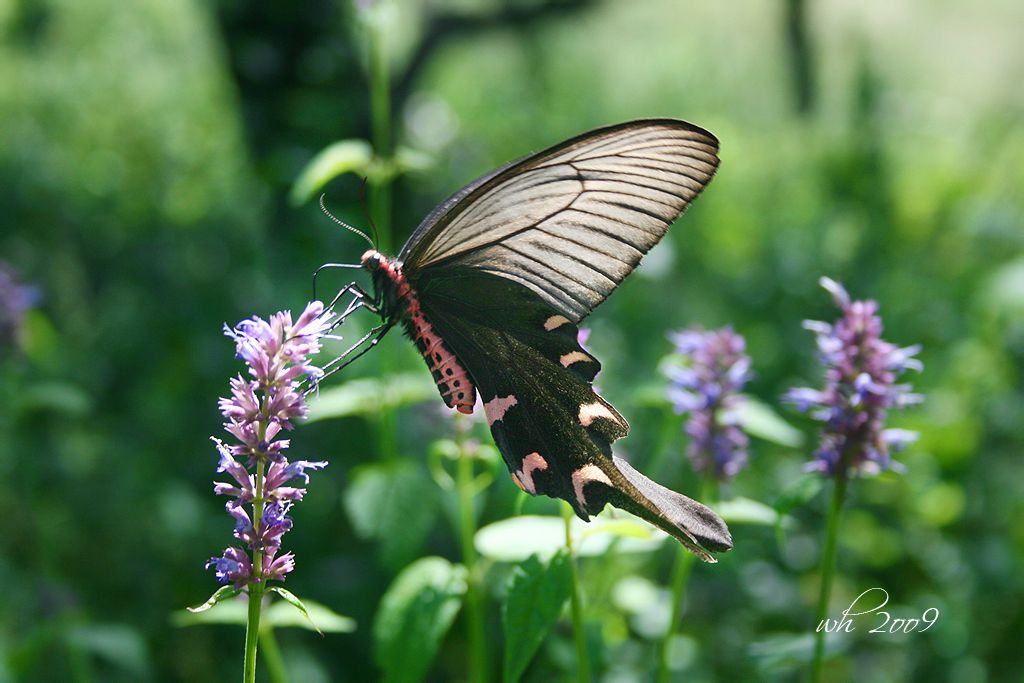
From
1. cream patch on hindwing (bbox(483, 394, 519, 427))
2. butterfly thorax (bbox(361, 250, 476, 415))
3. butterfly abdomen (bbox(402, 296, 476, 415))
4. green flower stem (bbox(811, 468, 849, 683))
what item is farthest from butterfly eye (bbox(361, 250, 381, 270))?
green flower stem (bbox(811, 468, 849, 683))

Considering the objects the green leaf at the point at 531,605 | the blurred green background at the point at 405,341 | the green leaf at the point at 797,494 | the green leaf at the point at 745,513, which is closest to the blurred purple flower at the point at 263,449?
the green leaf at the point at 531,605

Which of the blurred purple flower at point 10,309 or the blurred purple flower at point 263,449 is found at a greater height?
the blurred purple flower at point 10,309

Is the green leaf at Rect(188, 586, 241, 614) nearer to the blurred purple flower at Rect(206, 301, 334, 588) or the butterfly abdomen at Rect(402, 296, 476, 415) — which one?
the blurred purple flower at Rect(206, 301, 334, 588)

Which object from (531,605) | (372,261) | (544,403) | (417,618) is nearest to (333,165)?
(372,261)

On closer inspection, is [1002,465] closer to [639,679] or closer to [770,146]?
[639,679]

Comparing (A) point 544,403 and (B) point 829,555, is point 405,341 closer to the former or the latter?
(A) point 544,403

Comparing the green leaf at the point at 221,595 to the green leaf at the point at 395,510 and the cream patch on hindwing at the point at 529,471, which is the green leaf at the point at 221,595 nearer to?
the cream patch on hindwing at the point at 529,471
